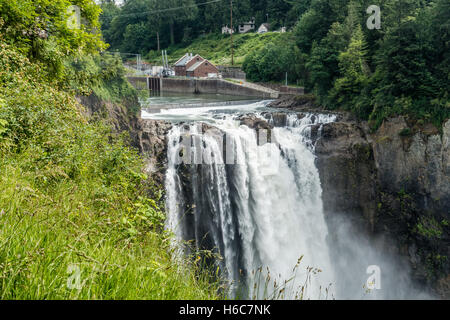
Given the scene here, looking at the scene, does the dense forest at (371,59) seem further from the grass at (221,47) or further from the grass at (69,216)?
the grass at (69,216)

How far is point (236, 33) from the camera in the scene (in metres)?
63.4

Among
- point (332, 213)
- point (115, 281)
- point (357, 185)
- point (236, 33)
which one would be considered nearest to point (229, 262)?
point (332, 213)

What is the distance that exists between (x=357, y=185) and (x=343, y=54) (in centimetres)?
878

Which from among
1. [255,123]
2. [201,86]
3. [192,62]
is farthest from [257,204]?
[192,62]

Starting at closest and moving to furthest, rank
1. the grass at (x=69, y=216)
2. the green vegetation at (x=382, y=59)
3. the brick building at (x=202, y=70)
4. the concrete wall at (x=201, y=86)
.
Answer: the grass at (x=69, y=216), the green vegetation at (x=382, y=59), the concrete wall at (x=201, y=86), the brick building at (x=202, y=70)

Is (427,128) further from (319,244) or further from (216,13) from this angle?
(216,13)

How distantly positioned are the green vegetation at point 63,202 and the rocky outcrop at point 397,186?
503 inches

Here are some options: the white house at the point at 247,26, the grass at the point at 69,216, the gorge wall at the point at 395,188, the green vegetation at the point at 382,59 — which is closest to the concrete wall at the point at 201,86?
the green vegetation at the point at 382,59

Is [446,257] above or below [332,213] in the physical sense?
below

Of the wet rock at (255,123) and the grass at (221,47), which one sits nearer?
the wet rock at (255,123)

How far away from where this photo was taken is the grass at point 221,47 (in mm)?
52072

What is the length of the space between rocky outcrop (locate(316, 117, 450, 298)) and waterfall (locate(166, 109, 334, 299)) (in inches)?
52.1

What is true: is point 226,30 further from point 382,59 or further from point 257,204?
point 257,204

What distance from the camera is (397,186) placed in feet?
54.7
